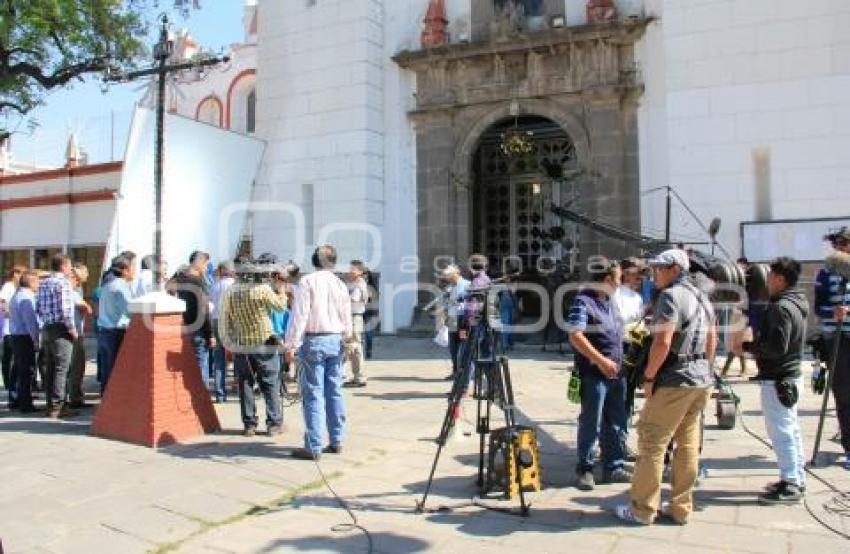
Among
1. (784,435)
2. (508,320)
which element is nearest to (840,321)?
(784,435)

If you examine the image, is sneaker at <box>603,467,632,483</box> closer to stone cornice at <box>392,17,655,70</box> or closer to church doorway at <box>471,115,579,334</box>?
church doorway at <box>471,115,579,334</box>

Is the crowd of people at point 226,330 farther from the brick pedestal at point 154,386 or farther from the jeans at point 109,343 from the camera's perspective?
the brick pedestal at point 154,386

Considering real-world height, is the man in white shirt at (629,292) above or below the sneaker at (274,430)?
above

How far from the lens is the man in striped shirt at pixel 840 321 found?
5.69m

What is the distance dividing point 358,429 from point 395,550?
296 cm

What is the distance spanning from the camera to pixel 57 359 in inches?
306

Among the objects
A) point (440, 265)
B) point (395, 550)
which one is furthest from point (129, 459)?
point (440, 265)

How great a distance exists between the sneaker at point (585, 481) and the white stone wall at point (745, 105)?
331 inches

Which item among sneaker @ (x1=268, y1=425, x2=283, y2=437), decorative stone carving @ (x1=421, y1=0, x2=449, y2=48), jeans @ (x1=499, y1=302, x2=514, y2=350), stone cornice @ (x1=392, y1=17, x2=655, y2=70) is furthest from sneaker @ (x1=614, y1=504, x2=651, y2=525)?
decorative stone carving @ (x1=421, y1=0, x2=449, y2=48)

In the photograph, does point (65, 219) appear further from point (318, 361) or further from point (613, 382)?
point (613, 382)

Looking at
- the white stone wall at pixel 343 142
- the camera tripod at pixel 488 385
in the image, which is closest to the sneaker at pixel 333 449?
the camera tripod at pixel 488 385

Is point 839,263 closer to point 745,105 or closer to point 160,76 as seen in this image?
point 160,76

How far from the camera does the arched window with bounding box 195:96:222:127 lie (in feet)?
83.5

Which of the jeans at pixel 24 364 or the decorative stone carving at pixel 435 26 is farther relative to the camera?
the decorative stone carving at pixel 435 26
